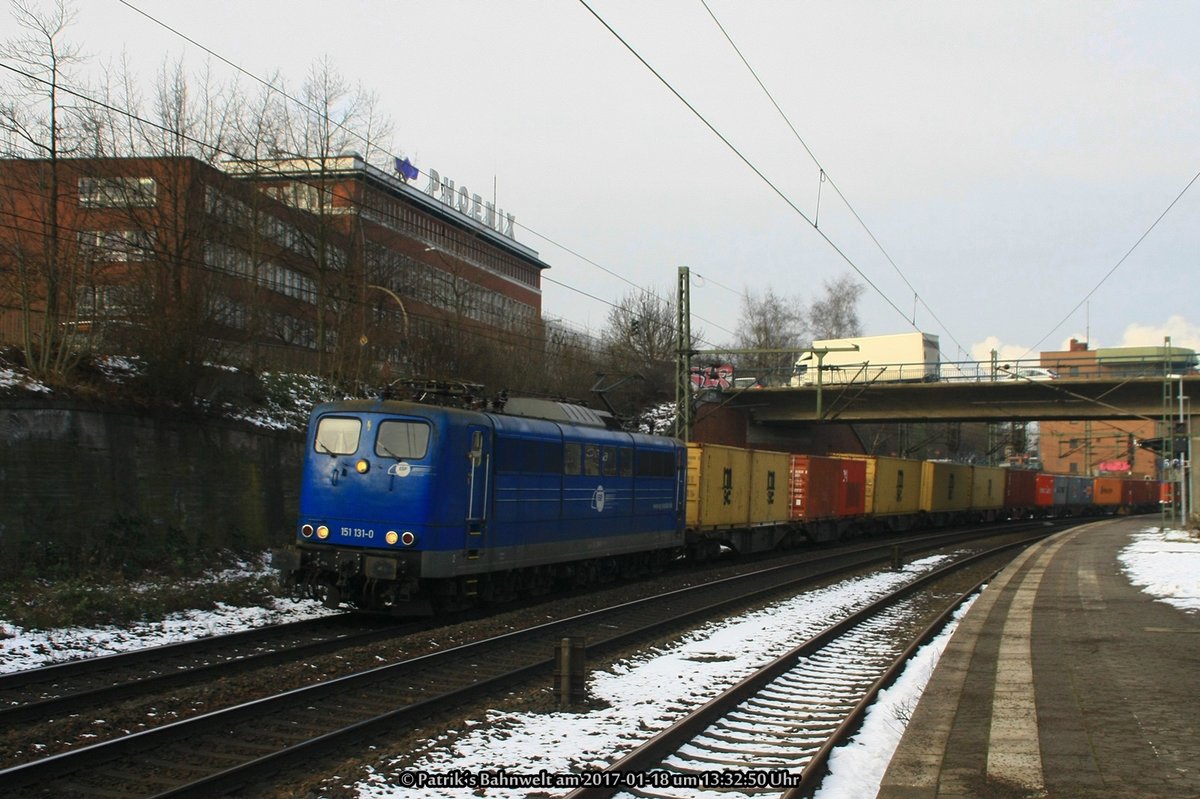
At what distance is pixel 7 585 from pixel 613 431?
33.1 ft

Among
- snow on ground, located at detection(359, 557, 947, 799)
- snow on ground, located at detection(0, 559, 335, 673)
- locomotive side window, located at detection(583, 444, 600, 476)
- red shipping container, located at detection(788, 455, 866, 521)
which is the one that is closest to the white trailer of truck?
red shipping container, located at detection(788, 455, 866, 521)

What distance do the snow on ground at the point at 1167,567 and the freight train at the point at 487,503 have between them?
9258 mm

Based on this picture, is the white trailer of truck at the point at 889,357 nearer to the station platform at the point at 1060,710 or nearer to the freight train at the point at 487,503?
the freight train at the point at 487,503

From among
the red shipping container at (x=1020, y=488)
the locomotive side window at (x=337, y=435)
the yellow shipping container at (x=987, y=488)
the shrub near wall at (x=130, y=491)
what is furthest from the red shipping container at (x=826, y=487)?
the red shipping container at (x=1020, y=488)

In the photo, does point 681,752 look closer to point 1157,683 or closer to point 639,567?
point 1157,683

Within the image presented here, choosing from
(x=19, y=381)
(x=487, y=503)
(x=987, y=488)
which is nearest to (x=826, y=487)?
(x=487, y=503)

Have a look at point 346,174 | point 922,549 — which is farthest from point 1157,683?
point 346,174

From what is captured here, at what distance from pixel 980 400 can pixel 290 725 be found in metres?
42.9

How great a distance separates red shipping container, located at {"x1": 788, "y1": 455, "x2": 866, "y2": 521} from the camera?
30812 millimetres

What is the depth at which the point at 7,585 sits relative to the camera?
1413 centimetres

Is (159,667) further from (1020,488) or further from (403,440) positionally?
(1020,488)

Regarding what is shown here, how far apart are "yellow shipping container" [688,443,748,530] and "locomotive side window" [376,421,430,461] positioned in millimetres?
11370

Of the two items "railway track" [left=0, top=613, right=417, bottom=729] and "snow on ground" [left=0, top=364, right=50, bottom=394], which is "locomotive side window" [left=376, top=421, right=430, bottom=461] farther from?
"snow on ground" [left=0, top=364, right=50, bottom=394]

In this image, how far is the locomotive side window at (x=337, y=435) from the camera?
14102mm
